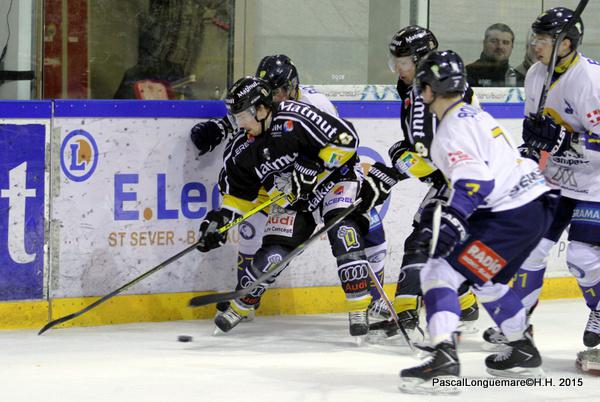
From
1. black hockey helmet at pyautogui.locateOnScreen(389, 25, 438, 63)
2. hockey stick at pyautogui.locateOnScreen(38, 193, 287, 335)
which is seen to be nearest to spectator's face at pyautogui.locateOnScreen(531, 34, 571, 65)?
black hockey helmet at pyautogui.locateOnScreen(389, 25, 438, 63)

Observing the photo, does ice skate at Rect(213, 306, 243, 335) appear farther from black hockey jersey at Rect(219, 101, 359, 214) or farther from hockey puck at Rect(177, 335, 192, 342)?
black hockey jersey at Rect(219, 101, 359, 214)

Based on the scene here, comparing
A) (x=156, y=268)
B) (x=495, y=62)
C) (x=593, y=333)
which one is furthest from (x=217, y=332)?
(x=495, y=62)

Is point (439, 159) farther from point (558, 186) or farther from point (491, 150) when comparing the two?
point (558, 186)

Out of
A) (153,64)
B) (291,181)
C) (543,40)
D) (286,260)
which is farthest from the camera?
(153,64)

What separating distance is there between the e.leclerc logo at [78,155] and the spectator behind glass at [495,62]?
2079 mm

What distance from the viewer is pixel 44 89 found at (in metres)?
5.16

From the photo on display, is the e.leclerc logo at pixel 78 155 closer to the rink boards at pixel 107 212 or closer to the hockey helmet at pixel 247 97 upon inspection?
the rink boards at pixel 107 212

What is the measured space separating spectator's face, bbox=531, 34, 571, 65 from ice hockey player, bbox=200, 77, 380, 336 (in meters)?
0.80

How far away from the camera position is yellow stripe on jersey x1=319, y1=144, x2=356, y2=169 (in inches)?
187

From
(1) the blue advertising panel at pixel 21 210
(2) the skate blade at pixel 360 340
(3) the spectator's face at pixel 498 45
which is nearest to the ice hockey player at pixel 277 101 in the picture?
(2) the skate blade at pixel 360 340

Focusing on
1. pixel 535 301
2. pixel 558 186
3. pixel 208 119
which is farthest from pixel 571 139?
pixel 208 119

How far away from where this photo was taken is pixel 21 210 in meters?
4.91

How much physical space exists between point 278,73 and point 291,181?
1.61ft

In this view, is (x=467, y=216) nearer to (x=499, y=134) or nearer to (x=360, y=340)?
(x=499, y=134)
